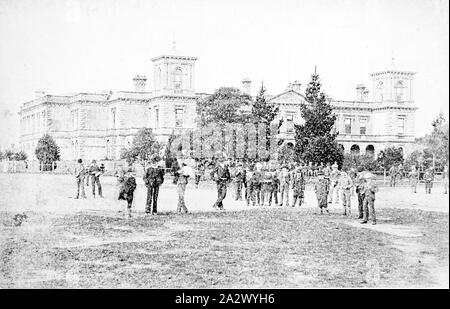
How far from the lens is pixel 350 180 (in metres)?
16.1

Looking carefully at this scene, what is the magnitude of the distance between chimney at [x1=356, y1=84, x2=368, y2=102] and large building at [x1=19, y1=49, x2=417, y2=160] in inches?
1.4

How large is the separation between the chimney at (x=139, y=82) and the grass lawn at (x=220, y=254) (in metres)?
3.70

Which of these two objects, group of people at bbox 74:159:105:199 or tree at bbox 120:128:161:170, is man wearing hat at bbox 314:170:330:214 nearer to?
tree at bbox 120:128:161:170

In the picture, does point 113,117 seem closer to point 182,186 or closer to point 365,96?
point 182,186

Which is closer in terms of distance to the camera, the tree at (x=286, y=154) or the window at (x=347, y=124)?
the window at (x=347, y=124)

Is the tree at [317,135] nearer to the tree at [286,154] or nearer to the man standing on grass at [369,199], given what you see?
the tree at [286,154]

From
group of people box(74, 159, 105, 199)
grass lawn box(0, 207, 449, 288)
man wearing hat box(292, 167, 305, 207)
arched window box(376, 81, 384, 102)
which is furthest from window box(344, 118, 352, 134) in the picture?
group of people box(74, 159, 105, 199)

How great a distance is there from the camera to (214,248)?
1120 cm

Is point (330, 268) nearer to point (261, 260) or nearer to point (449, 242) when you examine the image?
point (261, 260)

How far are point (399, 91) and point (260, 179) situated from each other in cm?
731

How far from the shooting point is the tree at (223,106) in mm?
18016


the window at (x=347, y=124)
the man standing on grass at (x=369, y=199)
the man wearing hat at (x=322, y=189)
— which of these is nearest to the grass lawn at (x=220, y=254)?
the man standing on grass at (x=369, y=199)

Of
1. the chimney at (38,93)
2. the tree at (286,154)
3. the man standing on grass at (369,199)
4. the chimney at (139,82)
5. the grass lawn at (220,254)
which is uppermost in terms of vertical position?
Result: the chimney at (139,82)

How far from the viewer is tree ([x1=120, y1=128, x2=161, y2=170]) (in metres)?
15.6
